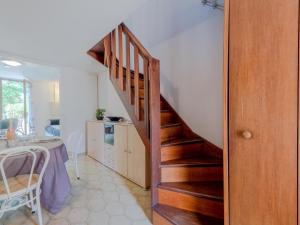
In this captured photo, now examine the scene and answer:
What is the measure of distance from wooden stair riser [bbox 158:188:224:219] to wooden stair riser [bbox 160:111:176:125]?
1088 millimetres

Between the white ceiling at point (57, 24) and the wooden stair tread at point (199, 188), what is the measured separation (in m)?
1.91

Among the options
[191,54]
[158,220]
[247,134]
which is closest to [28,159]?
[158,220]

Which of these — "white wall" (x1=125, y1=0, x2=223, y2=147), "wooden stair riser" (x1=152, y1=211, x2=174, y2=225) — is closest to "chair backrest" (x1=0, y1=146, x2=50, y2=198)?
"wooden stair riser" (x1=152, y1=211, x2=174, y2=225)

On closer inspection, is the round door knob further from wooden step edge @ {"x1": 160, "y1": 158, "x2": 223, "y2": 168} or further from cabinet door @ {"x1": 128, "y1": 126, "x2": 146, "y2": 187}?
cabinet door @ {"x1": 128, "y1": 126, "x2": 146, "y2": 187}

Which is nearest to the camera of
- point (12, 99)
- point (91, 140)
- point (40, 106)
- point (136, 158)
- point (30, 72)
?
point (136, 158)

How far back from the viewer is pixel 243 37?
42.5 inches

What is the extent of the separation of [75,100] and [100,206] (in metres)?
2.93

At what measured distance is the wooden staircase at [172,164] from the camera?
162 cm

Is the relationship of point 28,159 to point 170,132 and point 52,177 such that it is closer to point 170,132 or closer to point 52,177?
point 52,177

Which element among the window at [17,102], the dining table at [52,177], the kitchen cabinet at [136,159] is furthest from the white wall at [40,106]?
the kitchen cabinet at [136,159]

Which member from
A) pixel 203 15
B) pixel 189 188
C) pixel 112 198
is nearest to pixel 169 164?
pixel 189 188

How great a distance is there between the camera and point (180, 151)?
7.18ft

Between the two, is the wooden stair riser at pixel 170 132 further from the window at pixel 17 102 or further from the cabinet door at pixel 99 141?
the window at pixel 17 102

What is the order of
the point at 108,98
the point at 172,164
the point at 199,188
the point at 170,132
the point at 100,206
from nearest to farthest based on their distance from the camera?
1. the point at 199,188
2. the point at 172,164
3. the point at 100,206
4. the point at 170,132
5. the point at 108,98
